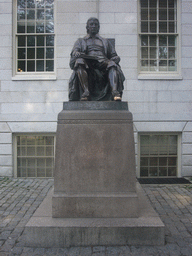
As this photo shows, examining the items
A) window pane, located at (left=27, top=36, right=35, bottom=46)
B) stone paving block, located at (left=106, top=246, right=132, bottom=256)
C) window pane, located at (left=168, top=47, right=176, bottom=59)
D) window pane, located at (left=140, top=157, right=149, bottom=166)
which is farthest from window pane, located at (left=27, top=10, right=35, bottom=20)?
stone paving block, located at (left=106, top=246, right=132, bottom=256)

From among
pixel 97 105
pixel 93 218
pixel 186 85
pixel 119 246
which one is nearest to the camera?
pixel 119 246

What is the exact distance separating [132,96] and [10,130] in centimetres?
454

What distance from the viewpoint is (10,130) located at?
25.7 ft

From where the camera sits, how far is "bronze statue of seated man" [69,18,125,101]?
13.6 feet

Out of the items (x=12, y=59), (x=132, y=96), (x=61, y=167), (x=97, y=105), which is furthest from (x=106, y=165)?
(x=12, y=59)

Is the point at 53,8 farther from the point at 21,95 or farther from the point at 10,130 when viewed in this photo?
the point at 10,130

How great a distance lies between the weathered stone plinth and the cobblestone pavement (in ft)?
2.37

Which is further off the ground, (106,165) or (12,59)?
(12,59)

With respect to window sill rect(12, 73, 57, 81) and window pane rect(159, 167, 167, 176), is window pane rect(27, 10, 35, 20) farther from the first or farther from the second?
window pane rect(159, 167, 167, 176)

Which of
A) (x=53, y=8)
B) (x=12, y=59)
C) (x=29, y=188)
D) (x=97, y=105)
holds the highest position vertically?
(x=53, y=8)

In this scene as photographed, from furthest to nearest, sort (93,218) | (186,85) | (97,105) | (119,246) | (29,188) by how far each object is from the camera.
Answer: (186,85), (29,188), (97,105), (93,218), (119,246)

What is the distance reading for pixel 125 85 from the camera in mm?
7852

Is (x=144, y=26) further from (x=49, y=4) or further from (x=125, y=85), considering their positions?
(x=49, y=4)

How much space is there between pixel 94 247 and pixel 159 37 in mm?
7610
